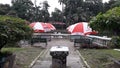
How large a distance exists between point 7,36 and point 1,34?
1.49 feet

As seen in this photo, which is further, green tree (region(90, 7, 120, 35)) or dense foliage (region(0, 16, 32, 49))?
green tree (region(90, 7, 120, 35))

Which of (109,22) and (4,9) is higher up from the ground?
(4,9)

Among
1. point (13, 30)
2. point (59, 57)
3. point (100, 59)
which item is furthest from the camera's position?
point (100, 59)

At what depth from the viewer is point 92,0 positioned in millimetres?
67312

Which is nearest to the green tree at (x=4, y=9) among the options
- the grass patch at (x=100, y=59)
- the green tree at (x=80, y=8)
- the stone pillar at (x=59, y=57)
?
the green tree at (x=80, y=8)

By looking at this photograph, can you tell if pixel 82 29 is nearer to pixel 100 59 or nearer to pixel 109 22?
pixel 100 59

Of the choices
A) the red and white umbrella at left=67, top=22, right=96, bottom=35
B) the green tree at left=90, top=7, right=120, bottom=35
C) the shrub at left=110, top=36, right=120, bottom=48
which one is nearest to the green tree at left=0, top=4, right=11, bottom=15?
the red and white umbrella at left=67, top=22, right=96, bottom=35

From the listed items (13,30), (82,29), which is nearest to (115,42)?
(82,29)

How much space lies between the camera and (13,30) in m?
11.8

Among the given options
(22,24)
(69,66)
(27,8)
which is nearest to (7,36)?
(22,24)

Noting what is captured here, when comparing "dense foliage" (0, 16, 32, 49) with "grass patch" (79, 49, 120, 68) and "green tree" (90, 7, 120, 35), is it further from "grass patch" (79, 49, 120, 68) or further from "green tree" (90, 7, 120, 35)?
"grass patch" (79, 49, 120, 68)

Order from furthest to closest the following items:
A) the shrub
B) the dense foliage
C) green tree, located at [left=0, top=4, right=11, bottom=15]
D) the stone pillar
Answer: green tree, located at [left=0, top=4, right=11, bottom=15] → the shrub → the stone pillar → the dense foliage

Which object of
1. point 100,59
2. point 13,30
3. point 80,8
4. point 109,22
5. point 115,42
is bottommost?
point 100,59

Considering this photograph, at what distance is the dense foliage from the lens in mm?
11092
